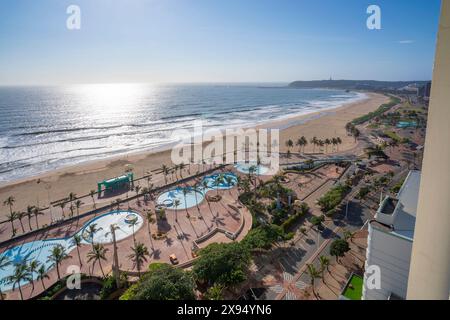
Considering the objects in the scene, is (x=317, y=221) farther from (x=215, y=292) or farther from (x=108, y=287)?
(x=108, y=287)

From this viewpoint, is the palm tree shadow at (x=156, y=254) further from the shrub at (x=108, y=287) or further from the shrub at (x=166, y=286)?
the shrub at (x=166, y=286)

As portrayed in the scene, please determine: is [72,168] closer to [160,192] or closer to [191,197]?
[160,192]

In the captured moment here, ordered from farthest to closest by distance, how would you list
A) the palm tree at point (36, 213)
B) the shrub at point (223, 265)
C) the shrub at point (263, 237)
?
the palm tree at point (36, 213), the shrub at point (263, 237), the shrub at point (223, 265)

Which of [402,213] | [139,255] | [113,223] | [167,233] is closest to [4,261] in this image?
[113,223]

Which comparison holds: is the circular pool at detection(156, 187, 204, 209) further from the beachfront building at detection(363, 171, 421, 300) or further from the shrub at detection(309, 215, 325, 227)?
the beachfront building at detection(363, 171, 421, 300)

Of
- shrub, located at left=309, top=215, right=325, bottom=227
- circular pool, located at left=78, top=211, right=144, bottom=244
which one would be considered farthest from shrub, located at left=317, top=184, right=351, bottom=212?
circular pool, located at left=78, top=211, right=144, bottom=244

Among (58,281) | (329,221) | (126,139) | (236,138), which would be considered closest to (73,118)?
(126,139)
